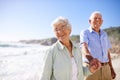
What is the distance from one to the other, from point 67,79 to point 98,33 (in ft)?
5.32

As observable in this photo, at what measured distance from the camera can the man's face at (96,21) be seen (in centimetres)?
423

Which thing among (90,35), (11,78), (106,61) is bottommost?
(11,78)

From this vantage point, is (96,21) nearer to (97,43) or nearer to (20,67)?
(97,43)

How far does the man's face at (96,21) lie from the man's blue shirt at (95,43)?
0.07m

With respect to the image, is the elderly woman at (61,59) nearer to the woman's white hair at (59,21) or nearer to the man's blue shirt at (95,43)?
the woman's white hair at (59,21)

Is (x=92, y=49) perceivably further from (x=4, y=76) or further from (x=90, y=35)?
(x=4, y=76)

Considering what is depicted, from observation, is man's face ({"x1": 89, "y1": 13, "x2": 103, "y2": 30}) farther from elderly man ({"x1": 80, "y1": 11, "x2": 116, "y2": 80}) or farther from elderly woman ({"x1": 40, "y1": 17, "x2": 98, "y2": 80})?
elderly woman ({"x1": 40, "y1": 17, "x2": 98, "y2": 80})

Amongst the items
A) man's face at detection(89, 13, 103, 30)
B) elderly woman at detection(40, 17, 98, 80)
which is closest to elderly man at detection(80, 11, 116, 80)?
man's face at detection(89, 13, 103, 30)

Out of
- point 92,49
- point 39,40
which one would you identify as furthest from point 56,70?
point 39,40

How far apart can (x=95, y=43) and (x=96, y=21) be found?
Answer: 0.30 metres

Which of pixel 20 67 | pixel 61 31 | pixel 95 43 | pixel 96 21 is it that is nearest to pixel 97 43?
pixel 95 43

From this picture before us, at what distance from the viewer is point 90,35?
4215 millimetres

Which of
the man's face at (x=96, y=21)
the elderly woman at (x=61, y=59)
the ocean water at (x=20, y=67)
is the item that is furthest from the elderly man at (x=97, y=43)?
the ocean water at (x=20, y=67)

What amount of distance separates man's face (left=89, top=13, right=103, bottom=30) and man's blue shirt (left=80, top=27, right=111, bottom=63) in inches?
2.7
